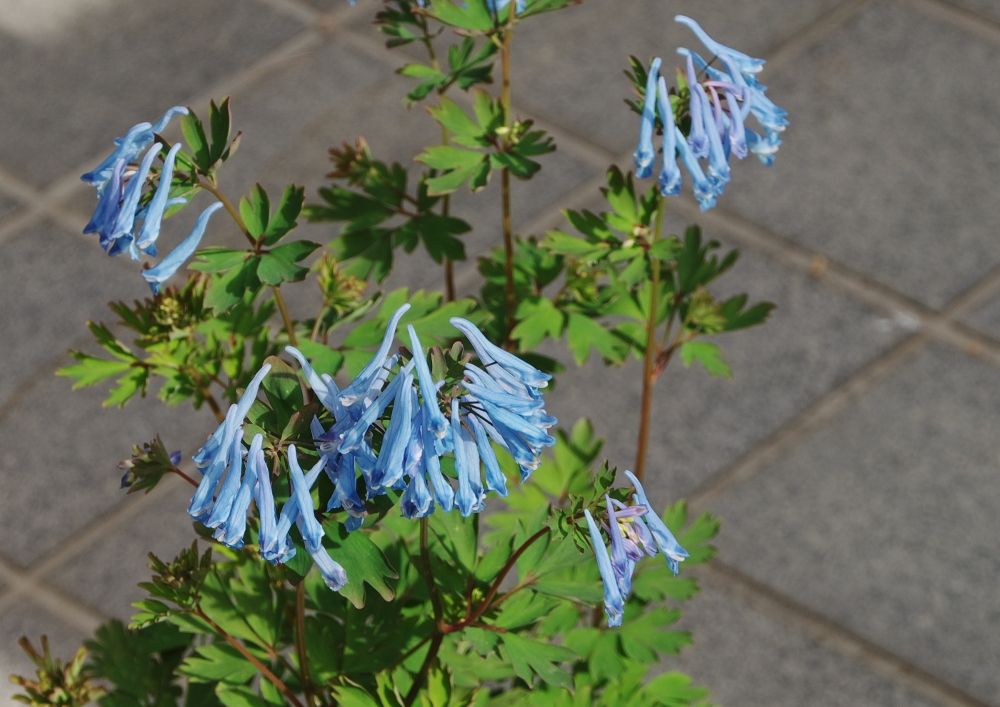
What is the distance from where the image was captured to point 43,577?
14.1 feet

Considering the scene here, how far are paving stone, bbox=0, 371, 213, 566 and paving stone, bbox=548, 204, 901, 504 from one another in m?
1.26

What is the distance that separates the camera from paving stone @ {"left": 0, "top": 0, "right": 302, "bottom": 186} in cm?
549

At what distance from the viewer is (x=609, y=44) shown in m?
5.81

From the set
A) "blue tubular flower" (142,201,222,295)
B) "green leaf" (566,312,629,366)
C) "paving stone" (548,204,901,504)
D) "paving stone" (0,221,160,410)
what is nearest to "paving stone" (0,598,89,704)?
"paving stone" (0,221,160,410)

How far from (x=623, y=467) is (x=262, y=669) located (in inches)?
89.7

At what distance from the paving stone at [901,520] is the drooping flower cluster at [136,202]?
2.59 m

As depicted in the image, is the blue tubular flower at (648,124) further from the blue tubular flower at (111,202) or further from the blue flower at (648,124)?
the blue tubular flower at (111,202)

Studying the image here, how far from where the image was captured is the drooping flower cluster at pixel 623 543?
6.23 feet

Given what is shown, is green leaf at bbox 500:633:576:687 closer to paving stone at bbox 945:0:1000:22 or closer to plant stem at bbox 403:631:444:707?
plant stem at bbox 403:631:444:707

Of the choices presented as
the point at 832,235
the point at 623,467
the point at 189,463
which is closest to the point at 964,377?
the point at 832,235

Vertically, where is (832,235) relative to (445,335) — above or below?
below

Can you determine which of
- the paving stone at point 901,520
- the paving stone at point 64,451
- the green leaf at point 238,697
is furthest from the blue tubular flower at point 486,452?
the paving stone at point 64,451

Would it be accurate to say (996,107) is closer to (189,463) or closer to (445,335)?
(189,463)

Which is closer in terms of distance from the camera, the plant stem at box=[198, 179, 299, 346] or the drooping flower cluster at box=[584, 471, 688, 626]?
the drooping flower cluster at box=[584, 471, 688, 626]
